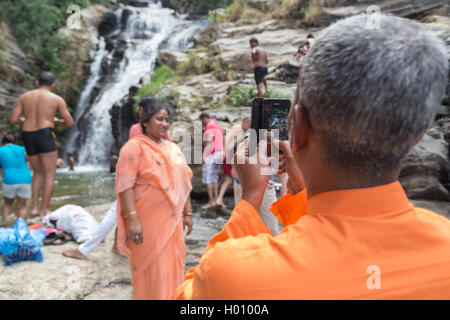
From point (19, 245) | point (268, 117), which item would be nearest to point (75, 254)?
point (19, 245)

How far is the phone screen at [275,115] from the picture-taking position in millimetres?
1182

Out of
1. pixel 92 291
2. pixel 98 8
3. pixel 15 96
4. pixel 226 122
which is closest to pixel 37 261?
pixel 92 291

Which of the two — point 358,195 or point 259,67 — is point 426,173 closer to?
point 259,67

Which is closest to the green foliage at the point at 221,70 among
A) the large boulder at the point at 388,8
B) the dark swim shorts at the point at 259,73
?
the dark swim shorts at the point at 259,73

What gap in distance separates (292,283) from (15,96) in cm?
1564

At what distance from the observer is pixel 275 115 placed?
120 cm

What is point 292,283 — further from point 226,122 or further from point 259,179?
point 226,122

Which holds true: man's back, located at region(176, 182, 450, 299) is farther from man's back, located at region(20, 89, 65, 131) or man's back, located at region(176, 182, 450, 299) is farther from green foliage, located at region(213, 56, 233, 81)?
green foliage, located at region(213, 56, 233, 81)

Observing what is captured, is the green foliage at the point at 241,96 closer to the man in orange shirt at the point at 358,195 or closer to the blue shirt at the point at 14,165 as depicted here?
the blue shirt at the point at 14,165

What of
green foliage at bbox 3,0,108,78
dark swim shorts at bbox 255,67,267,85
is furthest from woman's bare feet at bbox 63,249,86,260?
green foliage at bbox 3,0,108,78

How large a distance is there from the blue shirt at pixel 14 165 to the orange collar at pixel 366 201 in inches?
207

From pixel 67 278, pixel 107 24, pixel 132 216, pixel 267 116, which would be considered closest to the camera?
pixel 267 116

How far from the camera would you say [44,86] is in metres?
4.87

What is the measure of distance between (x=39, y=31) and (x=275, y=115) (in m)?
18.1
